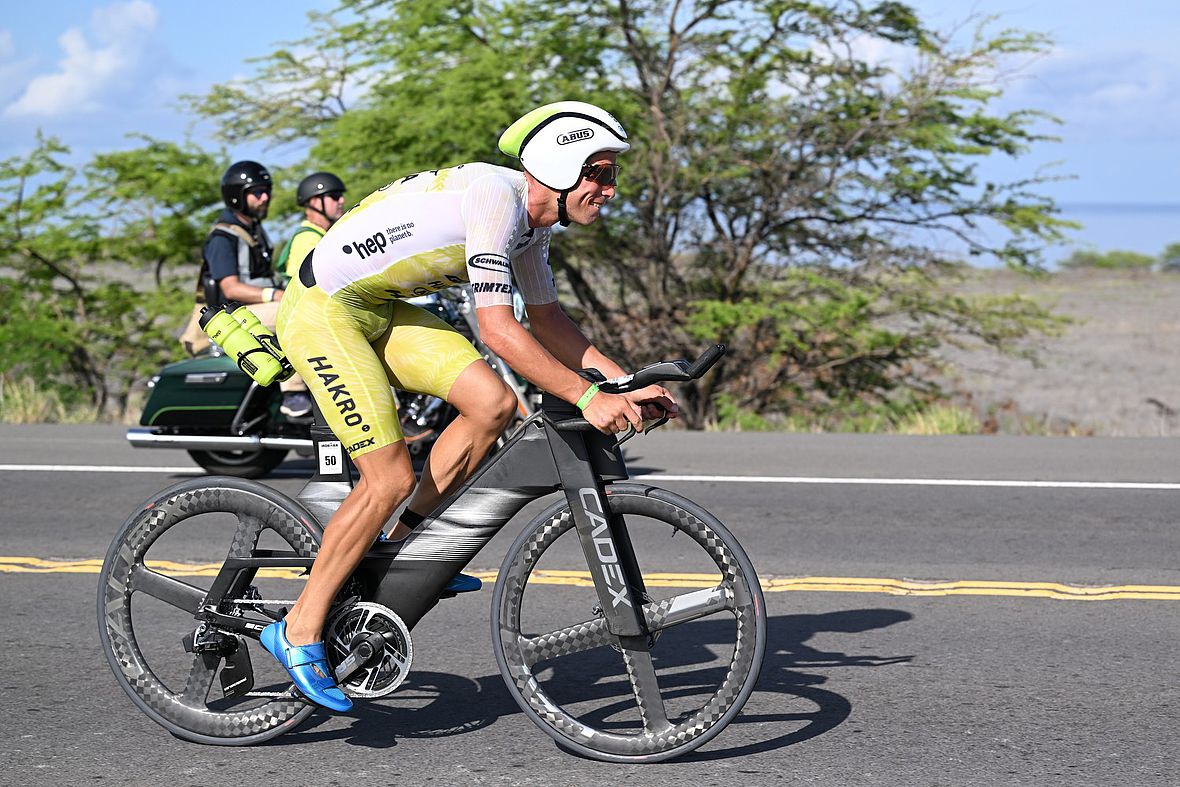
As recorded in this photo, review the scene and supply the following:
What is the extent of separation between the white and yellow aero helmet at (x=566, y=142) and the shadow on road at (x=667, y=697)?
5.82 ft

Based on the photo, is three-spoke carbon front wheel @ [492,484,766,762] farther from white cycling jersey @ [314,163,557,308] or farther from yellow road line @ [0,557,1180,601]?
yellow road line @ [0,557,1180,601]

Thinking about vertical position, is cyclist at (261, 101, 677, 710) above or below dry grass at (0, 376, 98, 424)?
above

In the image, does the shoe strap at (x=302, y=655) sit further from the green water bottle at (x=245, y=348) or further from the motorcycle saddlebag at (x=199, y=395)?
the motorcycle saddlebag at (x=199, y=395)

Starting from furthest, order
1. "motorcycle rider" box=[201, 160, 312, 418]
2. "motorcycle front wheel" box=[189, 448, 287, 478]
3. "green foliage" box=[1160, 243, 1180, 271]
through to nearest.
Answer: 1. "green foliage" box=[1160, 243, 1180, 271]
2. "motorcycle front wheel" box=[189, 448, 287, 478]
3. "motorcycle rider" box=[201, 160, 312, 418]

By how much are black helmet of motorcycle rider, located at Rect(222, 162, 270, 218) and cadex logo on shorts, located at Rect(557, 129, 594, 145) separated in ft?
19.8

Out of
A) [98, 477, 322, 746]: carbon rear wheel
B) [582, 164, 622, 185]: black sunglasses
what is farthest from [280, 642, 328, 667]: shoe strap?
[582, 164, 622, 185]: black sunglasses

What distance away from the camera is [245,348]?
443 centimetres

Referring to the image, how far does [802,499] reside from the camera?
9.16 meters

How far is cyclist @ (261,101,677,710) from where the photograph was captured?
4.11 m

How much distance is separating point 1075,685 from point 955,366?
13.7 meters

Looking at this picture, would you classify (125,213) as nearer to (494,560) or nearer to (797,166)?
(797,166)

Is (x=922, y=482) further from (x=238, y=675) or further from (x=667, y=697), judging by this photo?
(x=238, y=675)

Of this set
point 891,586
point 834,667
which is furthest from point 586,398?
point 891,586

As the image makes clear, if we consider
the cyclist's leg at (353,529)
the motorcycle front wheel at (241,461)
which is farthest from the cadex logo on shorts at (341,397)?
the motorcycle front wheel at (241,461)
